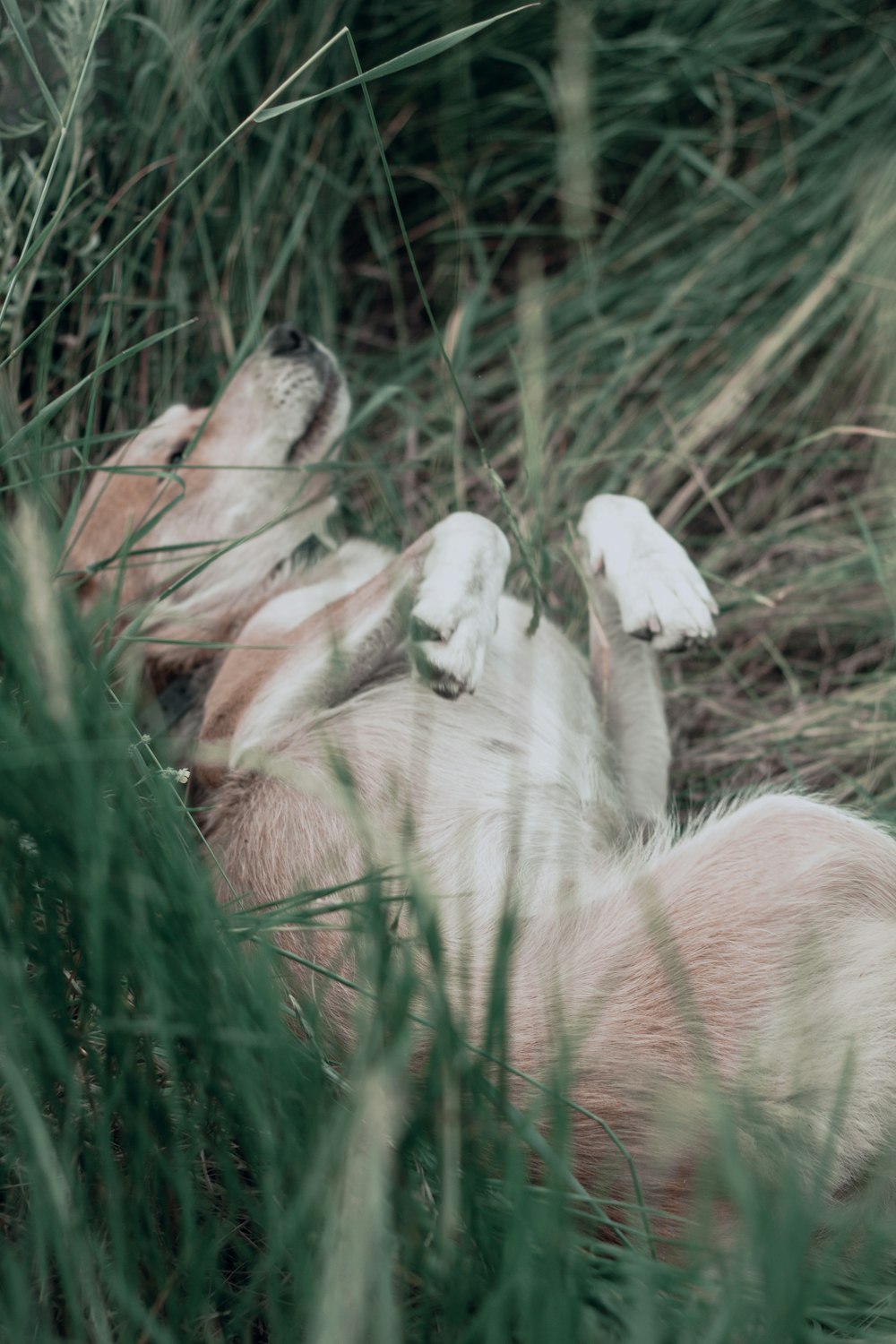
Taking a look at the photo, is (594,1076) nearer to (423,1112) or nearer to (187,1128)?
(423,1112)

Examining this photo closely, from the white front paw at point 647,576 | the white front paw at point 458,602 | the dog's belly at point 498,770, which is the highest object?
the white front paw at point 458,602

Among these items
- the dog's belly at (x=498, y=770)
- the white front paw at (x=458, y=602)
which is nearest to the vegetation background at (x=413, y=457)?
the white front paw at (x=458, y=602)

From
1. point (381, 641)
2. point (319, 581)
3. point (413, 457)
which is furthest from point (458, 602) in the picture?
point (413, 457)

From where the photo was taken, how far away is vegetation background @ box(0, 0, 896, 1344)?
107 cm

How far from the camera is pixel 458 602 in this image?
181cm

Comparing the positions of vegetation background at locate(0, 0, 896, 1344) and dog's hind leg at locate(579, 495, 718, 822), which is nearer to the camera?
vegetation background at locate(0, 0, 896, 1344)

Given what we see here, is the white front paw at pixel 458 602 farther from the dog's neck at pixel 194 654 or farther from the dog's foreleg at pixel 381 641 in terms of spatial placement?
the dog's neck at pixel 194 654

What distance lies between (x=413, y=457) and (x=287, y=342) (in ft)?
2.12

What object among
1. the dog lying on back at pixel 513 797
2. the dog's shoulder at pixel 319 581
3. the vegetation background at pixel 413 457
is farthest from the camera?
the dog's shoulder at pixel 319 581

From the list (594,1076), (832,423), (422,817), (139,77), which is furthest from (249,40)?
(594,1076)

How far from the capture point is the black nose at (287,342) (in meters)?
2.41

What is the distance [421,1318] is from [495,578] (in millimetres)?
1141

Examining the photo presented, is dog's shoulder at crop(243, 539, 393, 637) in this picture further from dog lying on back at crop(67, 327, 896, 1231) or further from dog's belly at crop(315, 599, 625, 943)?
dog's belly at crop(315, 599, 625, 943)

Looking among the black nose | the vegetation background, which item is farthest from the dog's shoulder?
the black nose
